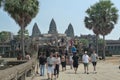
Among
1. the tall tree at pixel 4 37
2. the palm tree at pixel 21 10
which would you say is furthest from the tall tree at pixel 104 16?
the tall tree at pixel 4 37

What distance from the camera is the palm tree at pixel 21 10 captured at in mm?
53000

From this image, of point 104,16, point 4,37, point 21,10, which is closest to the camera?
point 21,10

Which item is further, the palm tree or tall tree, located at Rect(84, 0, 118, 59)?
tall tree, located at Rect(84, 0, 118, 59)

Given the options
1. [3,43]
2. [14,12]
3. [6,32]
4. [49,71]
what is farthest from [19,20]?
[6,32]

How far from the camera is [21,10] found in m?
53.2

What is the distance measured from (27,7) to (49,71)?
1127 inches

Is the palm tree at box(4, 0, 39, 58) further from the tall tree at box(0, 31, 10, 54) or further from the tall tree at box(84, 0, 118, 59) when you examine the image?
the tall tree at box(0, 31, 10, 54)

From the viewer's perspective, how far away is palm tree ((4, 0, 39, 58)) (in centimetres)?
5300

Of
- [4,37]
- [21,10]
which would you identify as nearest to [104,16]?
[21,10]

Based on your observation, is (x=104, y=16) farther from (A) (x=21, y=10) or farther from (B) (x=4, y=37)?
(B) (x=4, y=37)

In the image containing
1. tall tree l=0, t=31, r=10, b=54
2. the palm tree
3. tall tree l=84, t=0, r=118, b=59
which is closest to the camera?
the palm tree

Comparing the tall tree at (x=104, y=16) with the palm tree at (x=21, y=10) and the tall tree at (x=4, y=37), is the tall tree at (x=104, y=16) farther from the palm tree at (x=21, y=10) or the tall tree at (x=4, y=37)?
the tall tree at (x=4, y=37)

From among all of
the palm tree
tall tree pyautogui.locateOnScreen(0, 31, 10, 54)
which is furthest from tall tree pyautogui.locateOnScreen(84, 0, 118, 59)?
tall tree pyautogui.locateOnScreen(0, 31, 10, 54)

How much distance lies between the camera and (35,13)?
55375 mm
